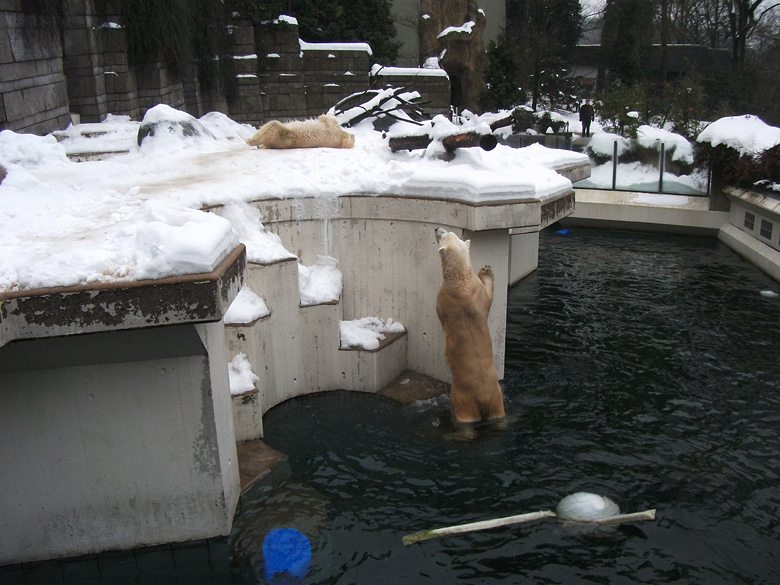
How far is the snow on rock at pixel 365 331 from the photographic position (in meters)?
7.04

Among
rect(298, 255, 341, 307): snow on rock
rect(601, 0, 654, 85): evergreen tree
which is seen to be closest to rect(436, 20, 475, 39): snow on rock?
rect(601, 0, 654, 85): evergreen tree

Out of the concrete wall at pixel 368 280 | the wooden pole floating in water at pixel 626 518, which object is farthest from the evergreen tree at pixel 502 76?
the wooden pole floating in water at pixel 626 518

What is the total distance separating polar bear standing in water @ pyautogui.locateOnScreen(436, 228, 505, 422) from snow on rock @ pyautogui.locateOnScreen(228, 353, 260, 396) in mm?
1687

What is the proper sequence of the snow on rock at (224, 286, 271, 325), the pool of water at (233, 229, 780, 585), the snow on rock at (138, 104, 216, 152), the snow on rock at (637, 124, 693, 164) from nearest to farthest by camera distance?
the pool of water at (233, 229, 780, 585)
the snow on rock at (224, 286, 271, 325)
the snow on rock at (138, 104, 216, 152)
the snow on rock at (637, 124, 693, 164)

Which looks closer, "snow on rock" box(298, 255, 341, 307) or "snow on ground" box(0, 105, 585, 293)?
"snow on ground" box(0, 105, 585, 293)

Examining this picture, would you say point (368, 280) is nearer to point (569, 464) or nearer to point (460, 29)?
point (569, 464)

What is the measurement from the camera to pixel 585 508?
497 cm

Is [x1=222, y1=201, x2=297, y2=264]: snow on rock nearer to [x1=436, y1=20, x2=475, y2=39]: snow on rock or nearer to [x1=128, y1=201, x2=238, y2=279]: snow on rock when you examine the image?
[x1=128, y1=201, x2=238, y2=279]: snow on rock

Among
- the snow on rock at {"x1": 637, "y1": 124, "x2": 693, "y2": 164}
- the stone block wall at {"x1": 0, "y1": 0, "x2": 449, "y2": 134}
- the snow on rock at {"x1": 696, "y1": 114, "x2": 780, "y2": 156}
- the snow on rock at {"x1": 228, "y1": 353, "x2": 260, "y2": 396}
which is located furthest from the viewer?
the snow on rock at {"x1": 637, "y1": 124, "x2": 693, "y2": 164}

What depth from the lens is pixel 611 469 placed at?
5.52 metres

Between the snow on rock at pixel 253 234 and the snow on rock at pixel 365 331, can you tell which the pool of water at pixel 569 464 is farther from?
the snow on rock at pixel 253 234

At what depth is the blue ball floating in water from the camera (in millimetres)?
4469

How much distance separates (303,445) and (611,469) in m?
2.54

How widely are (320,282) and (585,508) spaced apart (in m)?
3.37
